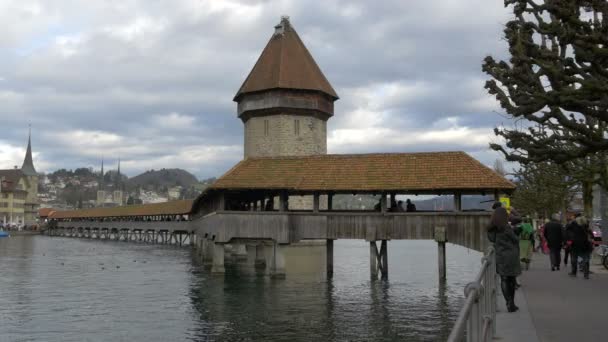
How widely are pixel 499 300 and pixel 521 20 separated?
467 centimetres

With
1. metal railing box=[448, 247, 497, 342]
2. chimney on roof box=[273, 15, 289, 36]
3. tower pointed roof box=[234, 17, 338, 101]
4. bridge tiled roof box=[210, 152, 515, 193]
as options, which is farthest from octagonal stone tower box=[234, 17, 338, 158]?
metal railing box=[448, 247, 497, 342]

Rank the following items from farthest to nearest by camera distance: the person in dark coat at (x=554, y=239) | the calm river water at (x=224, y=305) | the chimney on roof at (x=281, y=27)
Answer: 1. the chimney on roof at (x=281, y=27)
2. the person in dark coat at (x=554, y=239)
3. the calm river water at (x=224, y=305)

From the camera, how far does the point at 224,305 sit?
53.5 feet

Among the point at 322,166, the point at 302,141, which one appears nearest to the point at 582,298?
the point at 322,166

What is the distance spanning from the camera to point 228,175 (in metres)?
22.5

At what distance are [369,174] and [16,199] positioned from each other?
91251 millimetres

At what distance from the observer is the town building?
96.4m

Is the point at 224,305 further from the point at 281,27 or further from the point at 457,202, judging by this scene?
the point at 281,27

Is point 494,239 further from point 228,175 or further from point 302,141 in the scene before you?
point 302,141

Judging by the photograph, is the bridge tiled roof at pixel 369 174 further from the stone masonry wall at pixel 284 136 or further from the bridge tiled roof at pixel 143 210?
the stone masonry wall at pixel 284 136

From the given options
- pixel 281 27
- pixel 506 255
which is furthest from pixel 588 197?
pixel 281 27

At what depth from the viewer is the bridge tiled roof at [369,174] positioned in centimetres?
1969

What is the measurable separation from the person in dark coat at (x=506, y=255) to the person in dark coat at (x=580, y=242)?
18.1 ft

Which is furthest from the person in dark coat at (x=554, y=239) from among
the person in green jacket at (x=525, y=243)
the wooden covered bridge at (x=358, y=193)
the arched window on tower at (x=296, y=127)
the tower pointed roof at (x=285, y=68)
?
the tower pointed roof at (x=285, y=68)
